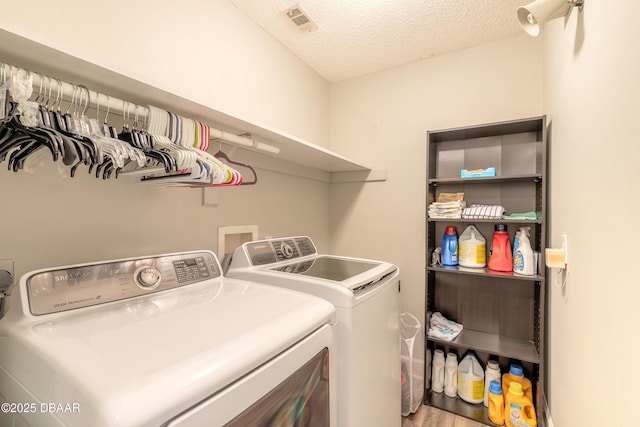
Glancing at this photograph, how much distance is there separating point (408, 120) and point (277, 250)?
5.17 ft

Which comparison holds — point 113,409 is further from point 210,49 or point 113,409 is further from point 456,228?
point 456,228

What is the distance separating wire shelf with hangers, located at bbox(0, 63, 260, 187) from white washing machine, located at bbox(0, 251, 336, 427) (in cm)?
36

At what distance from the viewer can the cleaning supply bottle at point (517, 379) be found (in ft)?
5.87

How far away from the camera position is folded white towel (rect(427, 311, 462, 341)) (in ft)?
6.49

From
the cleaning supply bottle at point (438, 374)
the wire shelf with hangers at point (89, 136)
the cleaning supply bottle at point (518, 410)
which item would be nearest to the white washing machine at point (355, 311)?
the wire shelf with hangers at point (89, 136)

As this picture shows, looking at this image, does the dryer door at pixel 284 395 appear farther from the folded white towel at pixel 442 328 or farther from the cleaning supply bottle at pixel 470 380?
the cleaning supply bottle at pixel 470 380

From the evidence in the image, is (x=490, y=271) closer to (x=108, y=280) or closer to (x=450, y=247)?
(x=450, y=247)

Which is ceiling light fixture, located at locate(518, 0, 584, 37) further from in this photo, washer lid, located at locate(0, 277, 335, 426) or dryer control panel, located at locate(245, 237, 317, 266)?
dryer control panel, located at locate(245, 237, 317, 266)

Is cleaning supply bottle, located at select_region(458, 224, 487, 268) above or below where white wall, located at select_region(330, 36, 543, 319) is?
below

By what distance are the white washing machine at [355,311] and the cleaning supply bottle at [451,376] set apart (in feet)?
2.25

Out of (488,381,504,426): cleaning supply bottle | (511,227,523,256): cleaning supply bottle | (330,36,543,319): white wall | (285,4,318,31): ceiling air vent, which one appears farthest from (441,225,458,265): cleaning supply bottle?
(285,4,318,31): ceiling air vent

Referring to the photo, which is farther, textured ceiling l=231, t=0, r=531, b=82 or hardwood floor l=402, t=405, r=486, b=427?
hardwood floor l=402, t=405, r=486, b=427

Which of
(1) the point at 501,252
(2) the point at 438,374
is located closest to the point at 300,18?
(1) the point at 501,252

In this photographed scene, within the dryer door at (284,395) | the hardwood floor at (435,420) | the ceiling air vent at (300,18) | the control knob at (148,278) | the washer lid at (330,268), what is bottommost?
the hardwood floor at (435,420)
